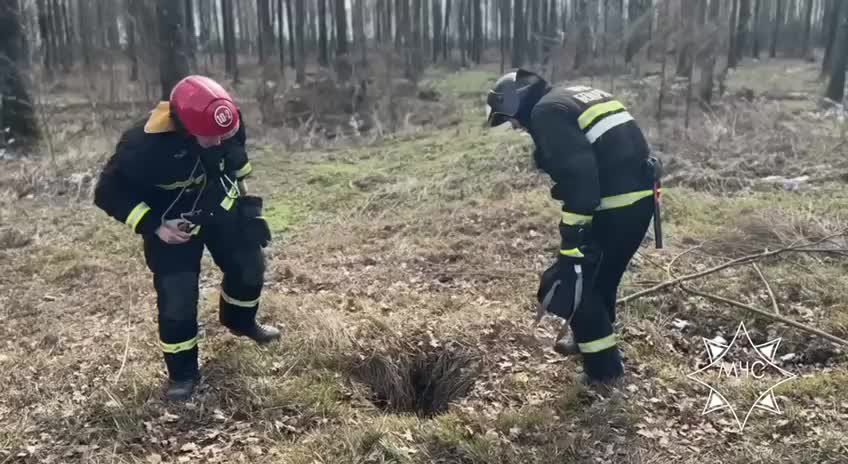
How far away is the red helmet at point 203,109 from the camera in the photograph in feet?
11.2

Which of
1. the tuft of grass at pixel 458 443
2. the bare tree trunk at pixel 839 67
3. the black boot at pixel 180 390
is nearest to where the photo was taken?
the tuft of grass at pixel 458 443

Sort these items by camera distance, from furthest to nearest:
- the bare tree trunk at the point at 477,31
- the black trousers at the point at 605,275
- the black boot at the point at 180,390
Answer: the bare tree trunk at the point at 477,31
the black boot at the point at 180,390
the black trousers at the point at 605,275

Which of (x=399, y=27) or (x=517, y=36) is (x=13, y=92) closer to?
(x=399, y=27)

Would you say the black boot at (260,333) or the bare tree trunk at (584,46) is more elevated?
the bare tree trunk at (584,46)


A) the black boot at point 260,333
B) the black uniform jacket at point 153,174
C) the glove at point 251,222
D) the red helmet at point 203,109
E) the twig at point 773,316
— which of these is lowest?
the black boot at point 260,333

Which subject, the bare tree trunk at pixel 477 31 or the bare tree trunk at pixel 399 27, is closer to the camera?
the bare tree trunk at pixel 399 27

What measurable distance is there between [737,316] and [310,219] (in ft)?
16.0

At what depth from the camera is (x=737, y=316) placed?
4.79m

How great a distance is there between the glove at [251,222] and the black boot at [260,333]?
24.9 inches

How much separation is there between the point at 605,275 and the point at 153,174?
2.53 meters

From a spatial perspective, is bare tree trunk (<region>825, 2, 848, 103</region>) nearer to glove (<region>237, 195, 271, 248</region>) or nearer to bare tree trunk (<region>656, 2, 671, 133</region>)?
bare tree trunk (<region>656, 2, 671, 133</region>)

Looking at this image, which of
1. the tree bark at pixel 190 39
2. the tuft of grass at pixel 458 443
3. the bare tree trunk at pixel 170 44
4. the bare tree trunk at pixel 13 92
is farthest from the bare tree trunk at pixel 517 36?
the tuft of grass at pixel 458 443

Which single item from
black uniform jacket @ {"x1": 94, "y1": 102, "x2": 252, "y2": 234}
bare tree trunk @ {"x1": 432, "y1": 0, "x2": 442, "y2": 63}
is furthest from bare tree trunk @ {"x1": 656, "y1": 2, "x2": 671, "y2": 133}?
bare tree trunk @ {"x1": 432, "y1": 0, "x2": 442, "y2": 63}

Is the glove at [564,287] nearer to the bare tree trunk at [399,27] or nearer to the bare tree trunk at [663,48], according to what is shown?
the bare tree trunk at [663,48]
